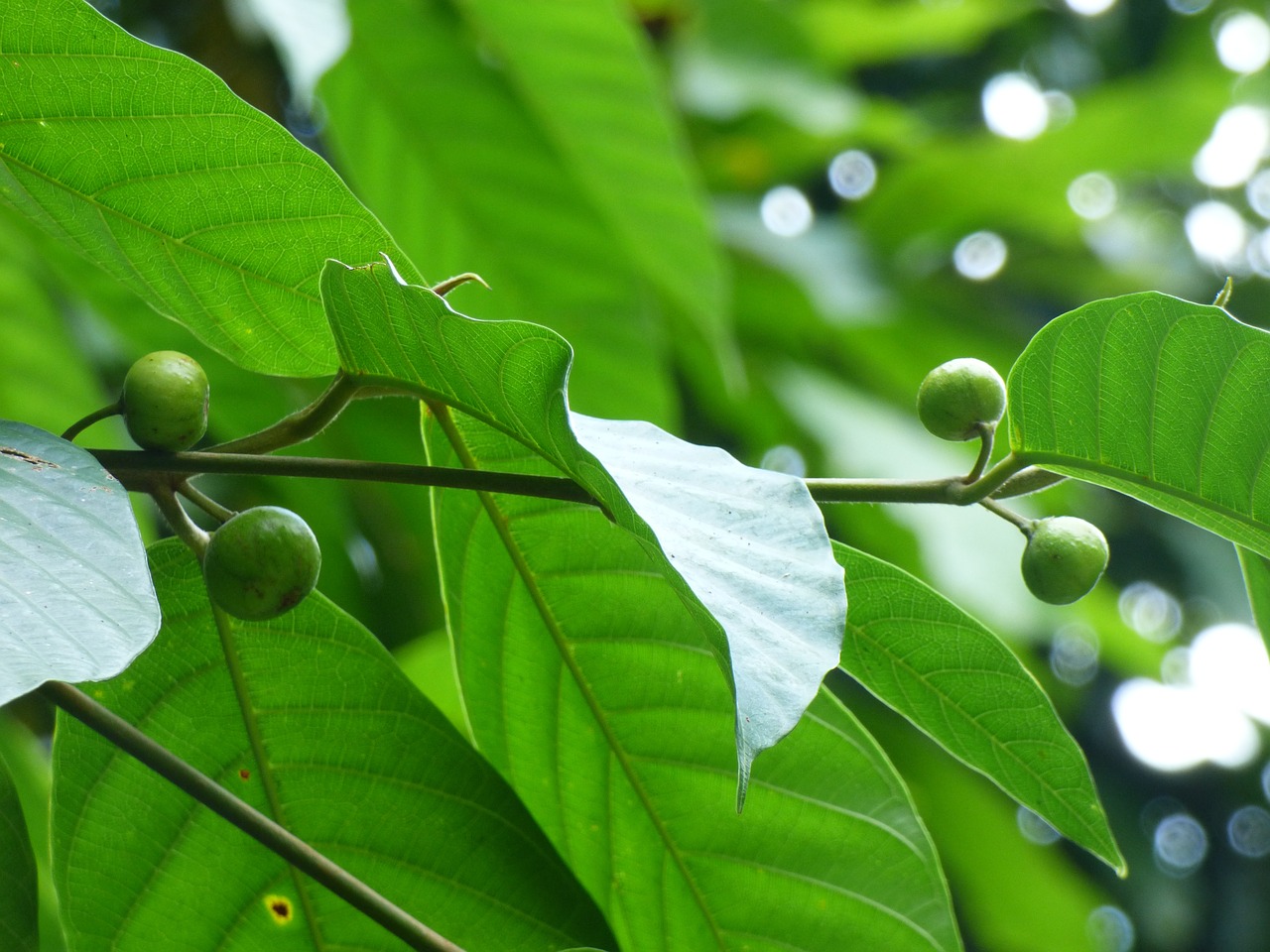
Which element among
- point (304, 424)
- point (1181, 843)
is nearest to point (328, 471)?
point (304, 424)

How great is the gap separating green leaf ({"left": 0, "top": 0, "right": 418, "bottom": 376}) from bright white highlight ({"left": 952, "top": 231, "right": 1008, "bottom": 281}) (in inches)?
109

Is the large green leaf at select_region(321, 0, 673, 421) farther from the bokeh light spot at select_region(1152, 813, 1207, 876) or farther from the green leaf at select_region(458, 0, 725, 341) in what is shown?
the bokeh light spot at select_region(1152, 813, 1207, 876)

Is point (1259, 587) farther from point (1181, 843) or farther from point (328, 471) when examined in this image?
point (1181, 843)

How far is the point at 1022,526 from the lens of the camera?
1.94 ft

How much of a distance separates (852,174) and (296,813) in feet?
9.31

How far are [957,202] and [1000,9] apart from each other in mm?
493

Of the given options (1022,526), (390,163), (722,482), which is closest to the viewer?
(722,482)

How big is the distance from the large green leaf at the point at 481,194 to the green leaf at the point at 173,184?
861mm

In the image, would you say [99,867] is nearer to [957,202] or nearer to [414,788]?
[414,788]

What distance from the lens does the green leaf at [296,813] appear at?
0.63 metres

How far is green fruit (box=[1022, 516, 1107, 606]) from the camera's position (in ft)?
1.85

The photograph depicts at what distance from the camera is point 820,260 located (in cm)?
240

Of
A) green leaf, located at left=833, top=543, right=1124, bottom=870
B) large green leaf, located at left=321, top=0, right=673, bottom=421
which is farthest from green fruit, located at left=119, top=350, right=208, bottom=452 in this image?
large green leaf, located at left=321, top=0, right=673, bottom=421

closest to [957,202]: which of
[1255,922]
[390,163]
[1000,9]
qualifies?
[1000,9]
